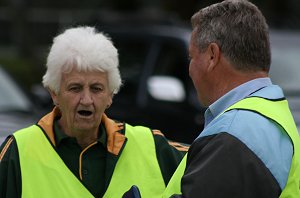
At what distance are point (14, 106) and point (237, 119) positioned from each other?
4.04 m

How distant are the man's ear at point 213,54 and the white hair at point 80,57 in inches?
29.8

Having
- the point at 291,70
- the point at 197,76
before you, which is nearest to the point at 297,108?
the point at 291,70

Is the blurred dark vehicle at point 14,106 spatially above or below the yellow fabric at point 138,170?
above

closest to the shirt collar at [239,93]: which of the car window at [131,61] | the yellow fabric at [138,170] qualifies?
the yellow fabric at [138,170]

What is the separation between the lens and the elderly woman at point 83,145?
3498 mm

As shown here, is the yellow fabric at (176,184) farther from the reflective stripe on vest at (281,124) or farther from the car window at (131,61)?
the car window at (131,61)

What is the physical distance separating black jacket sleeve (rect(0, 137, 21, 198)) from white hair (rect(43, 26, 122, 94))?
38 centimetres

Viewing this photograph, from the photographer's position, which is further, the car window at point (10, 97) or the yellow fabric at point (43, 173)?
the car window at point (10, 97)

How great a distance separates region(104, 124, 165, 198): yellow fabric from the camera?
139 inches

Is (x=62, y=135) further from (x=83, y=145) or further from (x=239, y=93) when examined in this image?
(x=239, y=93)

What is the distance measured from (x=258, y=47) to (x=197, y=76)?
263 millimetres

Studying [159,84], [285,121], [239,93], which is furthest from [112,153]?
[159,84]

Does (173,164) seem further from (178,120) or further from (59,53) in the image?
(178,120)

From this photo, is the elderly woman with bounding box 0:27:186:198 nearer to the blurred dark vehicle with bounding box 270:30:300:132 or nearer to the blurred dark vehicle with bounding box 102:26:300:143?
the blurred dark vehicle with bounding box 270:30:300:132
